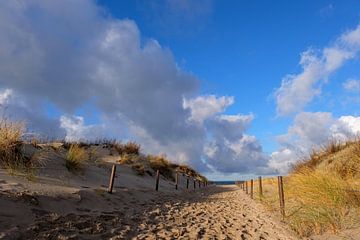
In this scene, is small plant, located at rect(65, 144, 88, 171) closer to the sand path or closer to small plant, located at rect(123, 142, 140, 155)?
the sand path

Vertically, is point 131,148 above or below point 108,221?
above

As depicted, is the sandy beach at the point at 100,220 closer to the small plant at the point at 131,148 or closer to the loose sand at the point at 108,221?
the loose sand at the point at 108,221

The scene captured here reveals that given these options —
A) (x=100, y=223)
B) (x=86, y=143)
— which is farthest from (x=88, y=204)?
(x=86, y=143)

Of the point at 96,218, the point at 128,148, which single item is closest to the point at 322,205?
the point at 96,218

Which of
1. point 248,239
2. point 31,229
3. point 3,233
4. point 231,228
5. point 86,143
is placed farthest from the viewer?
point 86,143

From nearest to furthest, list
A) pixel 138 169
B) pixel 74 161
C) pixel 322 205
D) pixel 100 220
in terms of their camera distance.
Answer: pixel 100 220 < pixel 322 205 < pixel 74 161 < pixel 138 169

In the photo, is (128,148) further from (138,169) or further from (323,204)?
(323,204)

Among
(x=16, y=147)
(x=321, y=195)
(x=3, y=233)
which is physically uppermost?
(x=16, y=147)

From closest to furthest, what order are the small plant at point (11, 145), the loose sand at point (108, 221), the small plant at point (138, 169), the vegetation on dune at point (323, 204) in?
the loose sand at point (108, 221)
the vegetation on dune at point (323, 204)
the small plant at point (11, 145)
the small plant at point (138, 169)

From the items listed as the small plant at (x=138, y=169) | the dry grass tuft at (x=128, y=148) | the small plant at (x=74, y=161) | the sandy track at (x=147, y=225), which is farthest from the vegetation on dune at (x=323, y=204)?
the dry grass tuft at (x=128, y=148)

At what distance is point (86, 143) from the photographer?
1095 inches

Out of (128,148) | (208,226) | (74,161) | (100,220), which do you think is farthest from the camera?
(128,148)

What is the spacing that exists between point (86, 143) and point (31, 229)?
22.3m

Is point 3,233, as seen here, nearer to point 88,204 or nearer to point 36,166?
point 88,204
